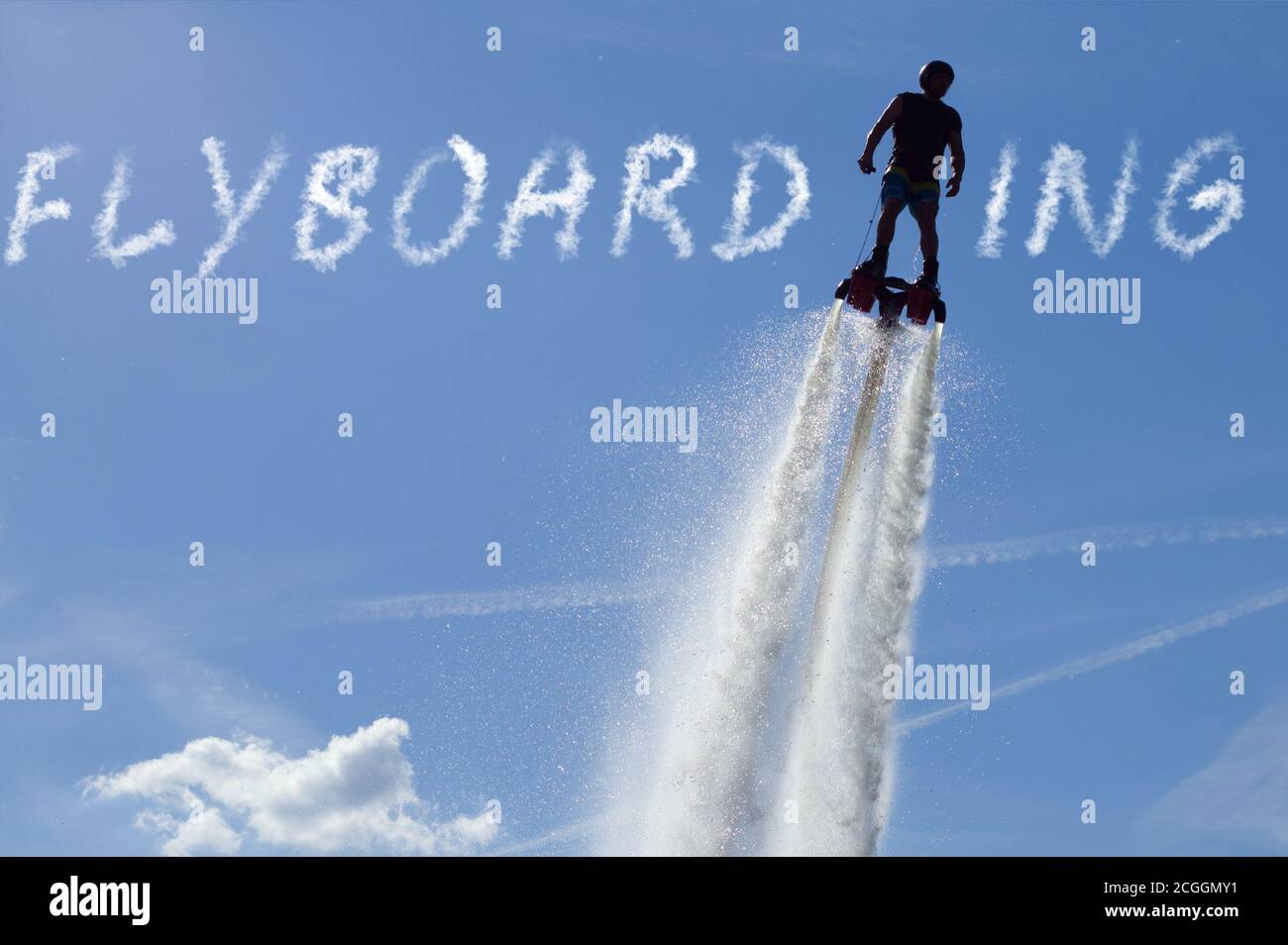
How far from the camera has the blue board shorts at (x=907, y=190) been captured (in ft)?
130

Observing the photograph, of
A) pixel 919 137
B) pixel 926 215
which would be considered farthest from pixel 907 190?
pixel 919 137

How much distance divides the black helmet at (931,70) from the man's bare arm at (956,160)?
4.33 feet

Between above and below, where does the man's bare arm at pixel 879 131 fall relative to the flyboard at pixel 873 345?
above

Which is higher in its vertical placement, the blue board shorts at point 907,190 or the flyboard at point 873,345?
the blue board shorts at point 907,190

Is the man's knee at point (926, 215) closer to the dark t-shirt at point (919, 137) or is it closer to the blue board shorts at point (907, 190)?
the blue board shorts at point (907, 190)

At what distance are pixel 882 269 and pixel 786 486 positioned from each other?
312 inches

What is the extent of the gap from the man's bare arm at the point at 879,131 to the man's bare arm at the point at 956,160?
141 cm

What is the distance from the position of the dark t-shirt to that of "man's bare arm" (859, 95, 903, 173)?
0.12 m

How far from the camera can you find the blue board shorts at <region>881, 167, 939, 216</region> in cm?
3956

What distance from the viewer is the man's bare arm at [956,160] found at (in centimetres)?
3978

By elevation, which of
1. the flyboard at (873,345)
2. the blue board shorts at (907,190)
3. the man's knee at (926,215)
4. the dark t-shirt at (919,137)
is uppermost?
the dark t-shirt at (919,137)

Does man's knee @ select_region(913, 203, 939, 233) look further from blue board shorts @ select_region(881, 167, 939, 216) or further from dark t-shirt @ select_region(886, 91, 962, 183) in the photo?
dark t-shirt @ select_region(886, 91, 962, 183)
